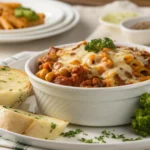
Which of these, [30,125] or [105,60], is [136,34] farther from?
[30,125]

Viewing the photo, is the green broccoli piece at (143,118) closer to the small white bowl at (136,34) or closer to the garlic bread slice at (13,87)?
the garlic bread slice at (13,87)

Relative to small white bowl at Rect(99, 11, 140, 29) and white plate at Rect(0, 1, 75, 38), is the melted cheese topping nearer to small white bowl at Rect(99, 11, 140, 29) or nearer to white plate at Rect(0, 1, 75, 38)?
white plate at Rect(0, 1, 75, 38)

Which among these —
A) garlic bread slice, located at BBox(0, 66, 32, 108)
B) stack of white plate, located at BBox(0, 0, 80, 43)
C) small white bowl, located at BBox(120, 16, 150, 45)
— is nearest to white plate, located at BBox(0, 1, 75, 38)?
stack of white plate, located at BBox(0, 0, 80, 43)

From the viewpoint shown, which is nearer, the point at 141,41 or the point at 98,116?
the point at 98,116

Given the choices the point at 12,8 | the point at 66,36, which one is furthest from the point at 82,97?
the point at 12,8

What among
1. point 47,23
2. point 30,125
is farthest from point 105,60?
point 47,23

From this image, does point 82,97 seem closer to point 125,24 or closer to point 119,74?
point 119,74

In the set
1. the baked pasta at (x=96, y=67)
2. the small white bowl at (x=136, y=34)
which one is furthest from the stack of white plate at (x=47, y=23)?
the baked pasta at (x=96, y=67)

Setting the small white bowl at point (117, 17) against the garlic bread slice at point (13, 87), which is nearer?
the garlic bread slice at point (13, 87)
